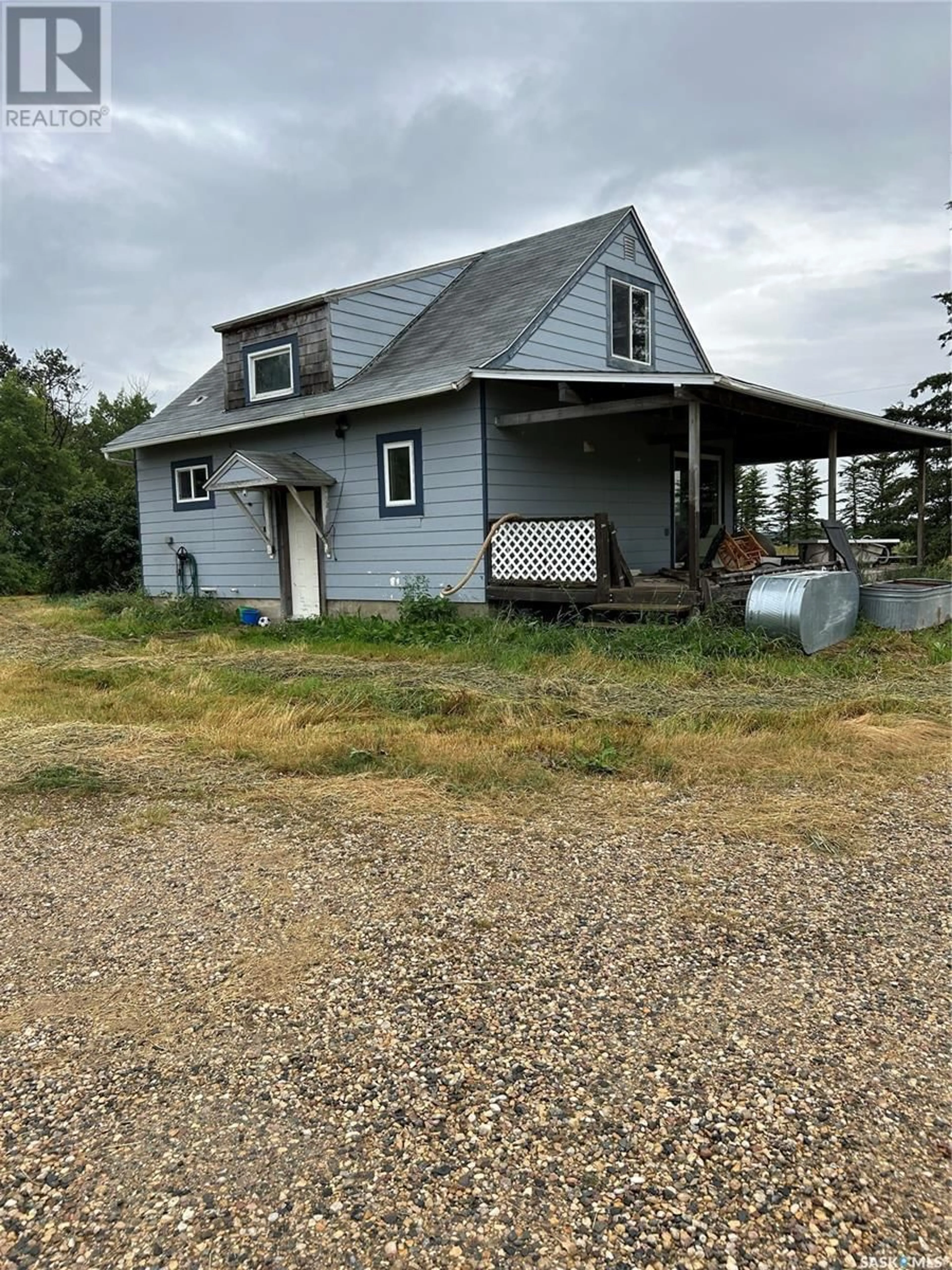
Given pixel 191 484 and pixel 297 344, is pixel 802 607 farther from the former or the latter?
pixel 191 484

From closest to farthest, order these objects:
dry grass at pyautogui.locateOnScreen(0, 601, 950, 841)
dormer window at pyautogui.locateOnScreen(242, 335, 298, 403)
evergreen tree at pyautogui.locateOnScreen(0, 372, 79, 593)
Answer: dry grass at pyautogui.locateOnScreen(0, 601, 950, 841), dormer window at pyautogui.locateOnScreen(242, 335, 298, 403), evergreen tree at pyautogui.locateOnScreen(0, 372, 79, 593)

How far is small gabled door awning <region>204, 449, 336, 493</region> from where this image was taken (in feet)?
41.1

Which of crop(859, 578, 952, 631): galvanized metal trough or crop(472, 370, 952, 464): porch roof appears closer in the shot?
crop(472, 370, 952, 464): porch roof

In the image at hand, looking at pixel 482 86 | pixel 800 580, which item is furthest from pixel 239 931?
pixel 482 86

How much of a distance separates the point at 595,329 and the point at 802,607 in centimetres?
656

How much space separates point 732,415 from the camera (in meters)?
12.5

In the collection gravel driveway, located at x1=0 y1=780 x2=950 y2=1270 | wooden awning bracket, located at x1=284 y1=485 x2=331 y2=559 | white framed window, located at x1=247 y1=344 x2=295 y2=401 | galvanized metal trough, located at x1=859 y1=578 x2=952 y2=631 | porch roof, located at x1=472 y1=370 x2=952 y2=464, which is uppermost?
white framed window, located at x1=247 y1=344 x2=295 y2=401

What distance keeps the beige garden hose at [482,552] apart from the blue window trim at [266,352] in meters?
4.80

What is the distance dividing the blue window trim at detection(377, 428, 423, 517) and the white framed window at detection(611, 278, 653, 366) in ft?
13.2

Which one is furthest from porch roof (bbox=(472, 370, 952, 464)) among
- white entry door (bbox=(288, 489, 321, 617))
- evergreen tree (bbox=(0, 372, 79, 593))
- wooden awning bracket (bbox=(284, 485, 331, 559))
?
evergreen tree (bbox=(0, 372, 79, 593))

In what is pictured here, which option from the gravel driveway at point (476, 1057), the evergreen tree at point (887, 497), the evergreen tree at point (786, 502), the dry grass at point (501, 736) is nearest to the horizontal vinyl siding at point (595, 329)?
the dry grass at point (501, 736)

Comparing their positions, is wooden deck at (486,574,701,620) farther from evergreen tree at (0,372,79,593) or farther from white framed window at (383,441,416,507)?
evergreen tree at (0,372,79,593)

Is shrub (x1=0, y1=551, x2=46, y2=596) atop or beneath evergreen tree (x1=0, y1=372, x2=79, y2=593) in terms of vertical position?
beneath

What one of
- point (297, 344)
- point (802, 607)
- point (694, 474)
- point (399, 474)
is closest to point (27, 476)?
point (297, 344)
